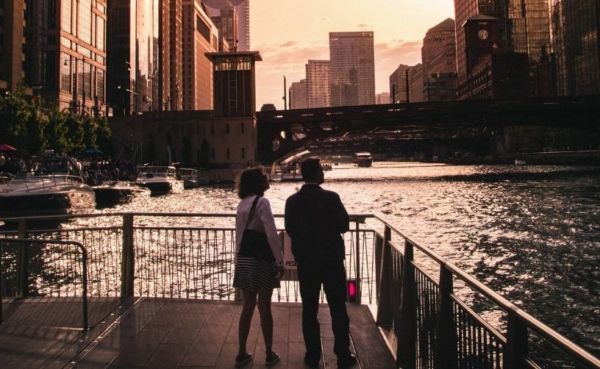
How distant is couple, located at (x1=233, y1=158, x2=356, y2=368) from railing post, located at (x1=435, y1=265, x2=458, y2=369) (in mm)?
1566

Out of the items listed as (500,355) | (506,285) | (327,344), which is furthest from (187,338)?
(506,285)

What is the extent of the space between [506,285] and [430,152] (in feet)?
574

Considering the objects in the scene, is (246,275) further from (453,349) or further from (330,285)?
(453,349)

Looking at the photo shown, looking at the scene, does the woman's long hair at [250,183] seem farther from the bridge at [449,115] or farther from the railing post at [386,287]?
the bridge at [449,115]

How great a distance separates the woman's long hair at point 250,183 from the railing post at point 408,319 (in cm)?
178

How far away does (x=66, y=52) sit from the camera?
344 feet

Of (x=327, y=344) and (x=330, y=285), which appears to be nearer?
(x=330, y=285)

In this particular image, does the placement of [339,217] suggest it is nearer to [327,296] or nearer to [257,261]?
[327,296]

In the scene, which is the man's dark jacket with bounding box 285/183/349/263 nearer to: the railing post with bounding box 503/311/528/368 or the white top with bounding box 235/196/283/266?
the white top with bounding box 235/196/283/266

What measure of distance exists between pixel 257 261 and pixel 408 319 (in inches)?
69.3

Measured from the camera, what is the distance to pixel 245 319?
5.74 meters


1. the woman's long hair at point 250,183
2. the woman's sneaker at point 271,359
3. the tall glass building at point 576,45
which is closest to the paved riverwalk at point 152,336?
the woman's sneaker at point 271,359

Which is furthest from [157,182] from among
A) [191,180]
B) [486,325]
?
[486,325]

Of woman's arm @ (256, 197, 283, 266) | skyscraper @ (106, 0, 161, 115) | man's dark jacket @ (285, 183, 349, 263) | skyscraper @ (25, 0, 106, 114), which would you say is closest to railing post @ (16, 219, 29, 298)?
woman's arm @ (256, 197, 283, 266)
